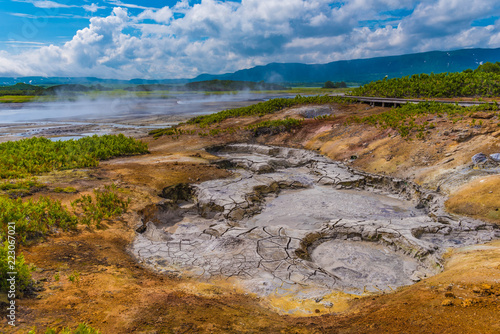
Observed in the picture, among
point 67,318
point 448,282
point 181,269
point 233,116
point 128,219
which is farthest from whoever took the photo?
point 233,116

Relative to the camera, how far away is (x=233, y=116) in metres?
30.7

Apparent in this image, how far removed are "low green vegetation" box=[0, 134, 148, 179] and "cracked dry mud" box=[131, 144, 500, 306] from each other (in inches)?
253

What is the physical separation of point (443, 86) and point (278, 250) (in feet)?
97.2

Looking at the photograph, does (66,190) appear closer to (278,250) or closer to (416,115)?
(278,250)

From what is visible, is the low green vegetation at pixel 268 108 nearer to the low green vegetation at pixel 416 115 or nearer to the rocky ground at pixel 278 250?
the low green vegetation at pixel 416 115

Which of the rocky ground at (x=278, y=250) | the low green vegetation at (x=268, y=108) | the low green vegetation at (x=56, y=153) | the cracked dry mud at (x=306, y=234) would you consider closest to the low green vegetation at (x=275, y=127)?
the low green vegetation at (x=268, y=108)

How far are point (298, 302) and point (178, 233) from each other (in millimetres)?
5018

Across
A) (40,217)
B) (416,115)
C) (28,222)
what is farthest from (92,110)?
(28,222)

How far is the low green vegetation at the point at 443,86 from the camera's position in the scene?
27.8m

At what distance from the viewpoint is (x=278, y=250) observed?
771 cm

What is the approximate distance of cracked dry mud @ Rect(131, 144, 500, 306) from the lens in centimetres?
682

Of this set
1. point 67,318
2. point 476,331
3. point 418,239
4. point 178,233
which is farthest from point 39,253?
point 418,239

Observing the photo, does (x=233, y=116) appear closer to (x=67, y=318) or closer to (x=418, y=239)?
(x=418, y=239)

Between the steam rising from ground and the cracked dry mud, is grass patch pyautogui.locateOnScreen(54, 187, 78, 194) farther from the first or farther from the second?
the steam rising from ground
